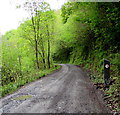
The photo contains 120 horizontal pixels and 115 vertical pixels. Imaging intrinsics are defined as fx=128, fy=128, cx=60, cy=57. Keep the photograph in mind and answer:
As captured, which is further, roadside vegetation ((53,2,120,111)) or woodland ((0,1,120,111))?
woodland ((0,1,120,111))

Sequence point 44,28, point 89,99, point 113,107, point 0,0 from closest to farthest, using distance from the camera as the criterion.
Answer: point 113,107, point 89,99, point 0,0, point 44,28

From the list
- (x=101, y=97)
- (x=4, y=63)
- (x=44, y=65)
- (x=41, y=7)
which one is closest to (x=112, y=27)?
(x=101, y=97)

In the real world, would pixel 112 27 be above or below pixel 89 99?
above

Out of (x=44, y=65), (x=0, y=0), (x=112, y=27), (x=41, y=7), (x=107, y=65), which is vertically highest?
(x=41, y=7)

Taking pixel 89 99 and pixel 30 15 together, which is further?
pixel 30 15

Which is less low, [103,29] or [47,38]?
[47,38]

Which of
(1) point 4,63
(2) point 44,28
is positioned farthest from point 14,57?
(2) point 44,28

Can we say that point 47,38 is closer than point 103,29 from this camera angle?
No

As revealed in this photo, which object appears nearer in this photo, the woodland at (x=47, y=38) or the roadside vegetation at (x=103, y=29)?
the roadside vegetation at (x=103, y=29)

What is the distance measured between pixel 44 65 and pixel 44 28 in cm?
669

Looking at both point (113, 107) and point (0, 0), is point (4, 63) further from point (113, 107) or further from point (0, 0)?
point (113, 107)

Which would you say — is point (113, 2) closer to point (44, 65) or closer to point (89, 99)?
point (89, 99)

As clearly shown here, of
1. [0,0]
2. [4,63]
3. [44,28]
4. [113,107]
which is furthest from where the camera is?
[4,63]

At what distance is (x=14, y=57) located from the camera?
2159 centimetres
